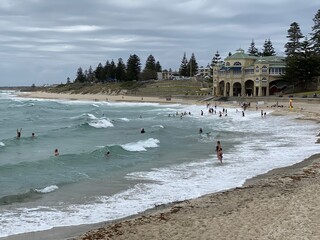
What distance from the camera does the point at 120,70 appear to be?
13662cm

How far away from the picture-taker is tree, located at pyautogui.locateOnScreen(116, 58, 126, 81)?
136 metres

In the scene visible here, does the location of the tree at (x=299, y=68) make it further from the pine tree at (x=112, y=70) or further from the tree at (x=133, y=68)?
the pine tree at (x=112, y=70)

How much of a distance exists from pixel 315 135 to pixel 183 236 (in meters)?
22.9

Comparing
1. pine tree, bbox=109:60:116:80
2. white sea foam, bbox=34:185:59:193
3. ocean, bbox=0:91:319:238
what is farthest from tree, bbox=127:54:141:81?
white sea foam, bbox=34:185:59:193

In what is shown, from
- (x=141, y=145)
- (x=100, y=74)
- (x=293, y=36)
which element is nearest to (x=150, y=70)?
(x=100, y=74)

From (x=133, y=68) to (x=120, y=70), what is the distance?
6.53 meters

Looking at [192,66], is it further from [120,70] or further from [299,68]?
[299,68]

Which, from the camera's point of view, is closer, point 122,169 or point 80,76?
point 122,169

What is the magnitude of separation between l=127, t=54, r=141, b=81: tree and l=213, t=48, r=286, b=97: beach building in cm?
5053

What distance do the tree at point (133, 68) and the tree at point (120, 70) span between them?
13.2 ft

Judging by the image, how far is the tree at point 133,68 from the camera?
130 meters

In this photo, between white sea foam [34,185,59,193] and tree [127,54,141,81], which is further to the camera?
tree [127,54,141,81]

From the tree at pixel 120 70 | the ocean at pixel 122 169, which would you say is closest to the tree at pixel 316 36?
the ocean at pixel 122 169

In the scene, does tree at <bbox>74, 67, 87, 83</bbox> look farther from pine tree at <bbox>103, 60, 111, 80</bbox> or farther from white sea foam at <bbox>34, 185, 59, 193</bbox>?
white sea foam at <bbox>34, 185, 59, 193</bbox>
